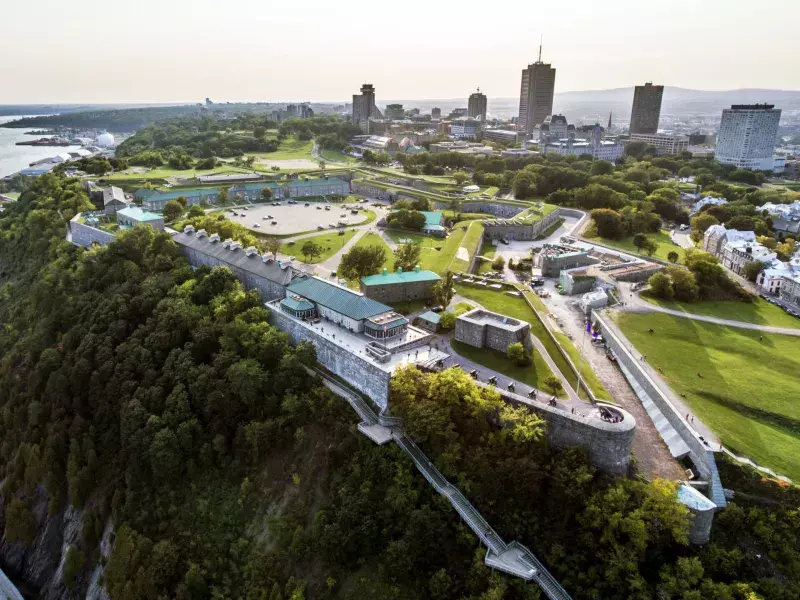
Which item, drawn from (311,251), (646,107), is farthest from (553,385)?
(646,107)

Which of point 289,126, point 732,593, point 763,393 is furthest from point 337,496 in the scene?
point 289,126

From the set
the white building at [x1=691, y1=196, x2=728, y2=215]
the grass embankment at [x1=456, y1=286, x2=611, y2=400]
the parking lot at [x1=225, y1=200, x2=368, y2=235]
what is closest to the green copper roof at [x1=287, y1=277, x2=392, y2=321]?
the grass embankment at [x1=456, y1=286, x2=611, y2=400]

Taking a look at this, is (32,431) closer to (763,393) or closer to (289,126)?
(763,393)

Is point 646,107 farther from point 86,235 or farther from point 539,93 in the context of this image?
point 86,235

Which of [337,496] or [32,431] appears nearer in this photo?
[337,496]

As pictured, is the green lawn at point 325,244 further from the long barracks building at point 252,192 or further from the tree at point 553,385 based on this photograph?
the tree at point 553,385

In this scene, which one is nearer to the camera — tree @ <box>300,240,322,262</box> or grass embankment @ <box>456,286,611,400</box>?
grass embankment @ <box>456,286,611,400</box>

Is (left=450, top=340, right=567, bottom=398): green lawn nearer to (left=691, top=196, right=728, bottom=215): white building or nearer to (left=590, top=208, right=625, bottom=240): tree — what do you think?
(left=590, top=208, right=625, bottom=240): tree
